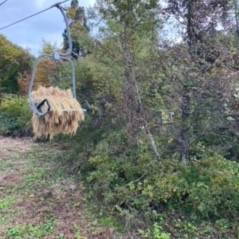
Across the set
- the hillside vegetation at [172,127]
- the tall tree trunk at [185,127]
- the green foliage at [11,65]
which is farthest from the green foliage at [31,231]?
the green foliage at [11,65]

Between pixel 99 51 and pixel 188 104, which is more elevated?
pixel 99 51

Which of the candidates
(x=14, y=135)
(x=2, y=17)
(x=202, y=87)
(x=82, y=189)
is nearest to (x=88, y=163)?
(x=82, y=189)

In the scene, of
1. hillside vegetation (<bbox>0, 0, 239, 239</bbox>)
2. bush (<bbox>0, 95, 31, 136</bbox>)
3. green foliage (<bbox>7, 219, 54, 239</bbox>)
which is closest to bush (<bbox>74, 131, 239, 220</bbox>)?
hillside vegetation (<bbox>0, 0, 239, 239</bbox>)

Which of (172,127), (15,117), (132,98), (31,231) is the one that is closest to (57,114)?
(31,231)

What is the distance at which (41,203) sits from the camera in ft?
18.2

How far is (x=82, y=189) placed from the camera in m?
5.89

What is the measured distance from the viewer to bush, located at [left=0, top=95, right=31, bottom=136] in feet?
32.3

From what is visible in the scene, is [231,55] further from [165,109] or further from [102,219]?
[102,219]

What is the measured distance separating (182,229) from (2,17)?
4.59 m

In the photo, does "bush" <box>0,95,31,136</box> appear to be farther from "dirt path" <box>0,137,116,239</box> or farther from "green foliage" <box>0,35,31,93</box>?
"green foliage" <box>0,35,31,93</box>

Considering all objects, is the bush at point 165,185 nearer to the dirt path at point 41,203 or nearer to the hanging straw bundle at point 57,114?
the dirt path at point 41,203

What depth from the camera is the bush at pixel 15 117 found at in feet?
32.3

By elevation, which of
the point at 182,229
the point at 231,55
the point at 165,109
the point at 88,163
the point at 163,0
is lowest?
the point at 182,229

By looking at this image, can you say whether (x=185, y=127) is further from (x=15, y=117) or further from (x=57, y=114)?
(x=15, y=117)
